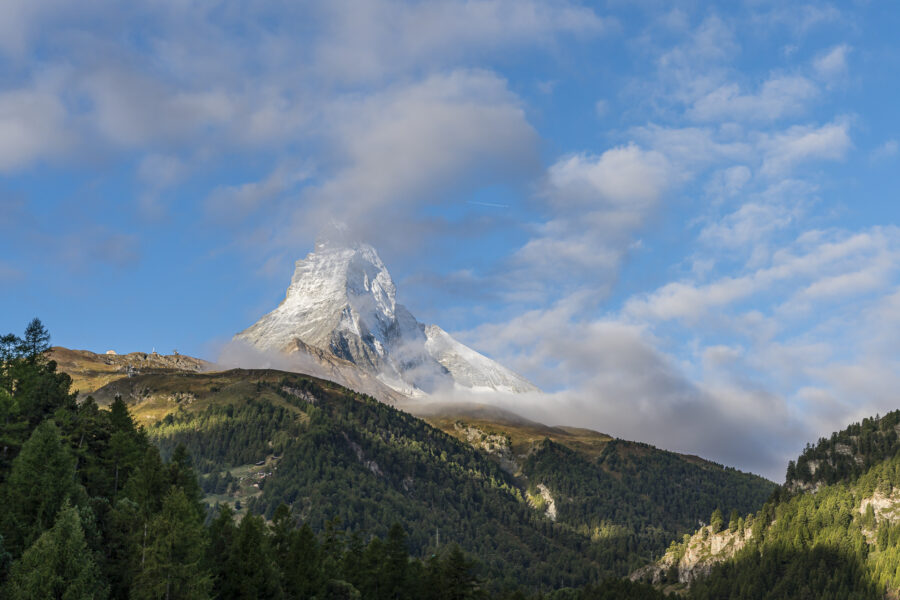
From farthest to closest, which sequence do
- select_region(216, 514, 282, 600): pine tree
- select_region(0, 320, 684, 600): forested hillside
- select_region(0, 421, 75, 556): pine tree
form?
select_region(216, 514, 282, 600): pine tree, select_region(0, 421, 75, 556): pine tree, select_region(0, 320, 684, 600): forested hillside

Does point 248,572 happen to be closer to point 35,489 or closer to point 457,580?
point 35,489

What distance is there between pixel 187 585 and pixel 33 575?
17.5 meters

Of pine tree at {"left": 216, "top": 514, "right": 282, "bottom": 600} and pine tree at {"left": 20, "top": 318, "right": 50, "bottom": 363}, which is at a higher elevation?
pine tree at {"left": 20, "top": 318, "right": 50, "bottom": 363}

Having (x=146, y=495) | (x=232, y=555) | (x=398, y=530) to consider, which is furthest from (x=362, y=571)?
(x=146, y=495)

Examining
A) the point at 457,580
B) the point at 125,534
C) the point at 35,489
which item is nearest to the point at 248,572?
the point at 125,534

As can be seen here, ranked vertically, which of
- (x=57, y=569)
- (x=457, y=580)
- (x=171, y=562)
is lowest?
(x=457, y=580)

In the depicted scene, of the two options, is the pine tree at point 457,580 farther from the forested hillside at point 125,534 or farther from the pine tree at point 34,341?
the pine tree at point 34,341

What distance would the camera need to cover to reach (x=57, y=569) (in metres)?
76.4

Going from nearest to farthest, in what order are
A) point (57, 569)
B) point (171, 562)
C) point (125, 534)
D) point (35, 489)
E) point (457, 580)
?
1. point (57, 569)
2. point (171, 562)
3. point (35, 489)
4. point (125, 534)
5. point (457, 580)

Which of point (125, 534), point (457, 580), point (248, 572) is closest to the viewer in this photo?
point (125, 534)

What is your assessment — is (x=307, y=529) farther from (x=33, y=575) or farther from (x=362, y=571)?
(x=33, y=575)

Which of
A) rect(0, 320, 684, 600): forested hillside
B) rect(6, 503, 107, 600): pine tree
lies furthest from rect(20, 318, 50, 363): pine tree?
rect(6, 503, 107, 600): pine tree

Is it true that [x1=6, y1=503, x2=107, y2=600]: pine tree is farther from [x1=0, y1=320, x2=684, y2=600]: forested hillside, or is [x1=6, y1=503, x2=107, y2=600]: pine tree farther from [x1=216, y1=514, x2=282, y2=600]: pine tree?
[x1=216, y1=514, x2=282, y2=600]: pine tree

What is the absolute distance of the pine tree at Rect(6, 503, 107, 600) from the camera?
7494 centimetres
